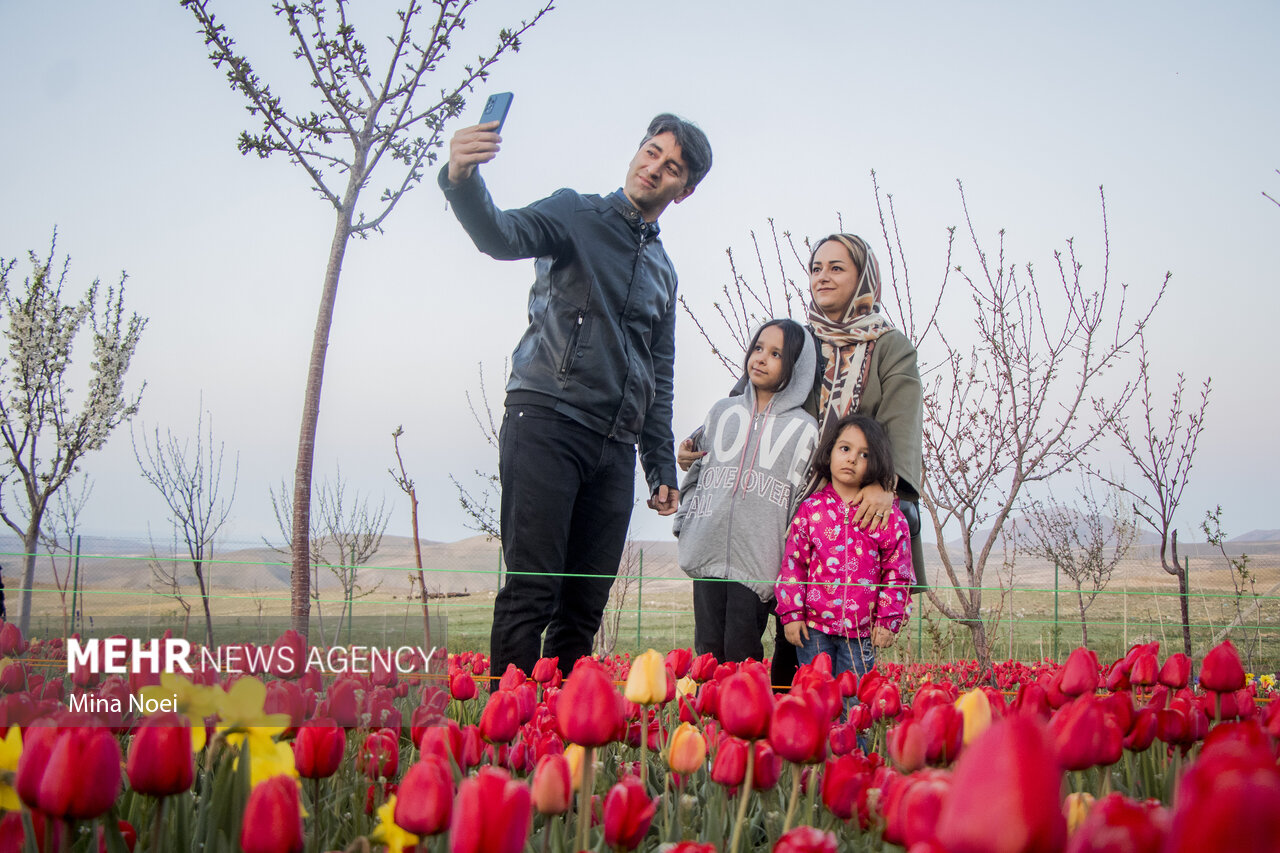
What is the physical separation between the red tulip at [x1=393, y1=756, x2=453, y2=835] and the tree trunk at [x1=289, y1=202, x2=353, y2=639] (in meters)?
4.30

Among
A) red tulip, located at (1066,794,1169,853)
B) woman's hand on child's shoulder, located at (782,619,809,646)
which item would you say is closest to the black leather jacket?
woman's hand on child's shoulder, located at (782,619,809,646)

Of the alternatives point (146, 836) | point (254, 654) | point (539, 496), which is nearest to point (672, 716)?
point (539, 496)

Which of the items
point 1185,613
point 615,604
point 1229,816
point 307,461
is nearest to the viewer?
point 1229,816

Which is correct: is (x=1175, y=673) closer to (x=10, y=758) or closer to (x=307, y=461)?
(x=10, y=758)

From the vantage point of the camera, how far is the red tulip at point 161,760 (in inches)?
29.1

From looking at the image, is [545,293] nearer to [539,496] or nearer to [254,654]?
[539,496]

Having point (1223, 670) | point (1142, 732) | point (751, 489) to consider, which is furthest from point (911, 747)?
point (751, 489)

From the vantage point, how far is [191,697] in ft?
3.47

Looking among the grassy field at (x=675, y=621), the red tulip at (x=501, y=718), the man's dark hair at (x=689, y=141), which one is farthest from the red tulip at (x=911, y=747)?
the man's dark hair at (x=689, y=141)

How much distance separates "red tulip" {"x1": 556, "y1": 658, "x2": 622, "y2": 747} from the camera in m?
0.85

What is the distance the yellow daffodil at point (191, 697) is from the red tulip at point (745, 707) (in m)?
0.58

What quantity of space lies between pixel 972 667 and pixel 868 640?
2.31m

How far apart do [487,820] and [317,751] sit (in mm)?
475

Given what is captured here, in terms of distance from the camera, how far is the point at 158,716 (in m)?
0.77
